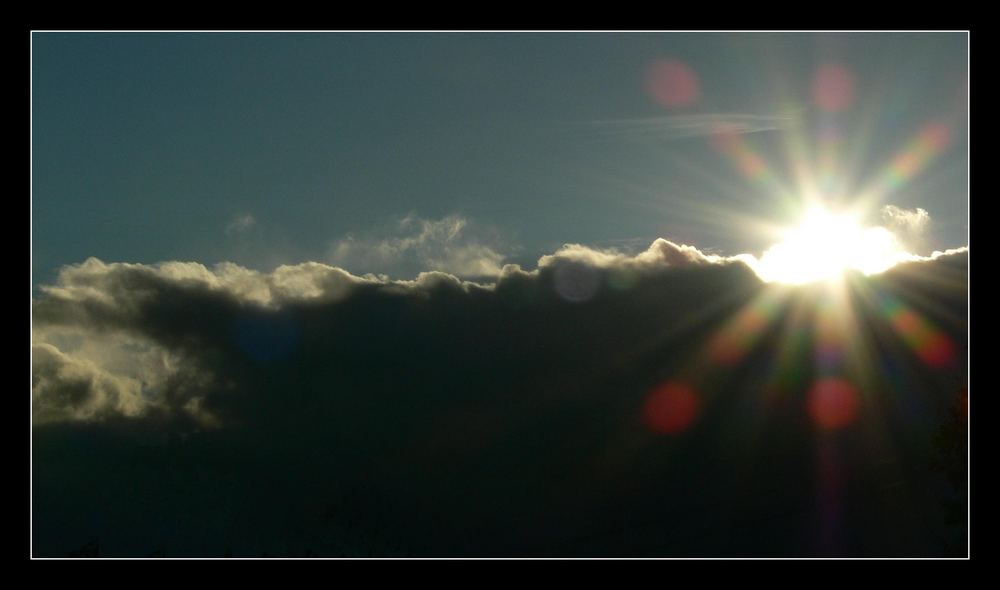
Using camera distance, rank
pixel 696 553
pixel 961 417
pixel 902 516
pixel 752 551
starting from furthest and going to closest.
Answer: pixel 696 553
pixel 752 551
pixel 902 516
pixel 961 417

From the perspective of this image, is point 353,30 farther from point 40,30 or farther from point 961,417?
point 961,417

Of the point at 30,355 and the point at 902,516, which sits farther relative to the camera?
the point at 902,516

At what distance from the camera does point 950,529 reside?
4653 cm

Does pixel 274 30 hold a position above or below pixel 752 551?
above

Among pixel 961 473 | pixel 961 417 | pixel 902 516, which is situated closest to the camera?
pixel 961 417

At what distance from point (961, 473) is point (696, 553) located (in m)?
161
